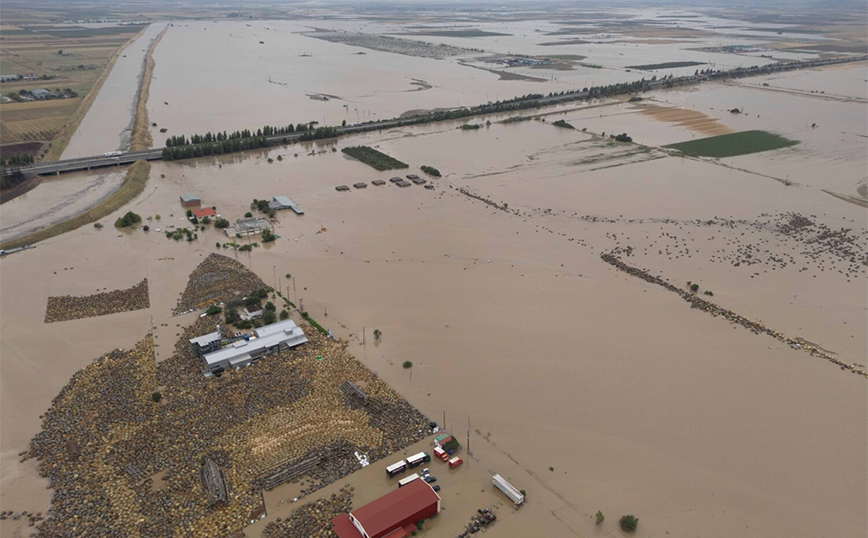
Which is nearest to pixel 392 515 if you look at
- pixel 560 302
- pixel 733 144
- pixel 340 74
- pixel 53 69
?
pixel 560 302

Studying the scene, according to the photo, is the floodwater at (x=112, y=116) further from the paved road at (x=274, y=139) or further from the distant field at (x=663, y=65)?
the distant field at (x=663, y=65)

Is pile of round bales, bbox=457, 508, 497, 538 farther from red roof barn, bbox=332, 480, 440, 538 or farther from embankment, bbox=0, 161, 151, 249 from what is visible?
embankment, bbox=0, 161, 151, 249

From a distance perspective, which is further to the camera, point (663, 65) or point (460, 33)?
point (460, 33)

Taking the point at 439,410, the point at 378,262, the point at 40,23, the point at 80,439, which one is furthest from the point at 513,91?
the point at 40,23

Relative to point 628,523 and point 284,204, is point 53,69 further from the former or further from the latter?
point 628,523

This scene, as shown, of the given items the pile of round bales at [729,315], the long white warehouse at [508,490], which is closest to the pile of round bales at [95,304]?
the long white warehouse at [508,490]
